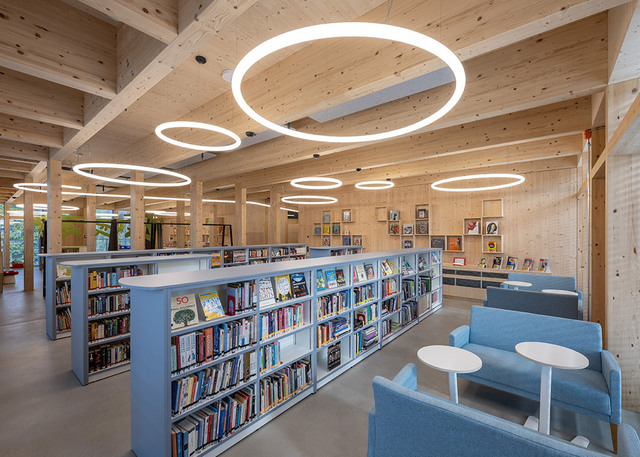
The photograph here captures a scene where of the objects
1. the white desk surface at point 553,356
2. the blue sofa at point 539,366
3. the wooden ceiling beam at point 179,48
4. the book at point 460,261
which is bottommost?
the blue sofa at point 539,366

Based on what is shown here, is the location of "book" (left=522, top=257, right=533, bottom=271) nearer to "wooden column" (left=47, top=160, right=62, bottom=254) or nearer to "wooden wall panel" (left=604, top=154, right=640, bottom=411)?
"wooden wall panel" (left=604, top=154, right=640, bottom=411)

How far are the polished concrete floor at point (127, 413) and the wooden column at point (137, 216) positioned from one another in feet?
9.16

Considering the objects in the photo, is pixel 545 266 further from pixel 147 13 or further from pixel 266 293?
pixel 147 13

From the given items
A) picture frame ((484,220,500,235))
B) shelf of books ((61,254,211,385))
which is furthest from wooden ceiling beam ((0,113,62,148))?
picture frame ((484,220,500,235))

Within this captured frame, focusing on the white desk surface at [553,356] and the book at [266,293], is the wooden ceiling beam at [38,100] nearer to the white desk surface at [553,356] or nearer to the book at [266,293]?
the book at [266,293]

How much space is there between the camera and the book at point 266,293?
3002mm

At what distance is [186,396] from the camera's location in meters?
2.32

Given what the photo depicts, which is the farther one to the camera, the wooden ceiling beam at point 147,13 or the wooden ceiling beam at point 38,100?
the wooden ceiling beam at point 38,100

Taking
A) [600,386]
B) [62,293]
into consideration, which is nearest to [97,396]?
[62,293]

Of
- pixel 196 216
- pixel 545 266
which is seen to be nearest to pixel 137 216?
pixel 196 216

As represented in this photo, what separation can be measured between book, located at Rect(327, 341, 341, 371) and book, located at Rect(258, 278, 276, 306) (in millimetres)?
1210

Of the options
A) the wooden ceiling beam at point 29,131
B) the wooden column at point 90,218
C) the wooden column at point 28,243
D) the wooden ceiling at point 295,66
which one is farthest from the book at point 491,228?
the wooden column at point 28,243

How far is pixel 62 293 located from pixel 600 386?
7.58 meters

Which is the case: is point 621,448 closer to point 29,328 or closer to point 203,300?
point 203,300
